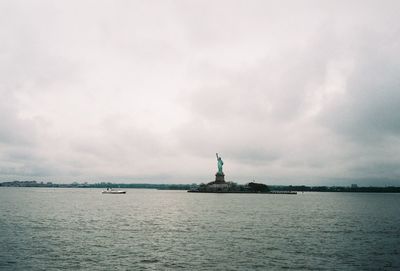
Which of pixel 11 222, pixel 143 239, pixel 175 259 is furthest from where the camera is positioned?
pixel 11 222

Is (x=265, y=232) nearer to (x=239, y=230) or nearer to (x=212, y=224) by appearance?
(x=239, y=230)

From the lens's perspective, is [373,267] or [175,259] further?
[175,259]

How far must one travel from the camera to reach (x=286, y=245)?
3903cm

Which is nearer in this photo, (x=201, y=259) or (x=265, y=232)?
(x=201, y=259)

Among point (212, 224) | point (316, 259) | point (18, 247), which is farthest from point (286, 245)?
point (18, 247)

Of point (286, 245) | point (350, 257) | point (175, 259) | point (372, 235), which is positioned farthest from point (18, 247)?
point (372, 235)

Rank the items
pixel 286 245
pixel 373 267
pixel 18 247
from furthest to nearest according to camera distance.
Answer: pixel 286 245 → pixel 18 247 → pixel 373 267

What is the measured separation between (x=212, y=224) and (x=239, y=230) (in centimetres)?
741

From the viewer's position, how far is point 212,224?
57.1 meters

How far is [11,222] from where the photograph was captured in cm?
5612

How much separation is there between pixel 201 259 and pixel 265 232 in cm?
1828

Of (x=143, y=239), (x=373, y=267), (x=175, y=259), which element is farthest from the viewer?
(x=143, y=239)

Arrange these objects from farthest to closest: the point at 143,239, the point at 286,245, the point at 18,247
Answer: the point at 143,239, the point at 286,245, the point at 18,247

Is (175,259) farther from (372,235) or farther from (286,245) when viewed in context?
(372,235)
